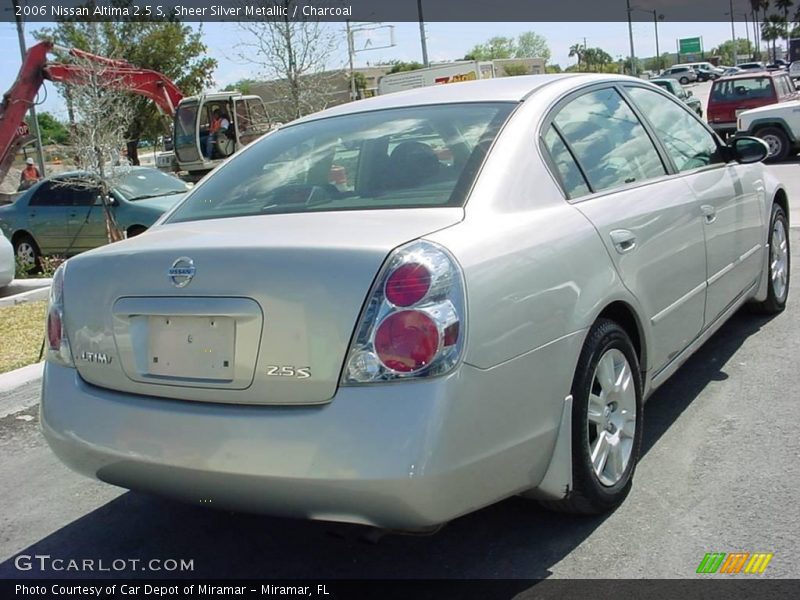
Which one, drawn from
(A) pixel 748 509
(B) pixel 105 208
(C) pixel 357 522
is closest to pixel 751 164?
(A) pixel 748 509

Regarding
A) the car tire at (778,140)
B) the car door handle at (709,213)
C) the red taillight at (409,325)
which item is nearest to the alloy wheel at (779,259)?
the car door handle at (709,213)

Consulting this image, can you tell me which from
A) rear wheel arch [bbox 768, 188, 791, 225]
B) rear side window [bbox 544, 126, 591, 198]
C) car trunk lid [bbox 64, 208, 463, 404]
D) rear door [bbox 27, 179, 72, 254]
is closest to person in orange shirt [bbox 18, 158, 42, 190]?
rear door [bbox 27, 179, 72, 254]

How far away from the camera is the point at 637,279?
11.7ft

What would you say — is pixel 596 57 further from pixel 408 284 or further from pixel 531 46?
pixel 408 284

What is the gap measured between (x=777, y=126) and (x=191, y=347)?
670 inches

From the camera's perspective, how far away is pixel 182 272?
9.37 ft

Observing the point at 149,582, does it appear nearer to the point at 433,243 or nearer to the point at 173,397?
the point at 173,397

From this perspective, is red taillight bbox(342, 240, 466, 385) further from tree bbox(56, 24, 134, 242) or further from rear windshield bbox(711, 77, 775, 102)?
rear windshield bbox(711, 77, 775, 102)

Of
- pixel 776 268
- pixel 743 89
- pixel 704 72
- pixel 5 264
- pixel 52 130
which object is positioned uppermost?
pixel 704 72

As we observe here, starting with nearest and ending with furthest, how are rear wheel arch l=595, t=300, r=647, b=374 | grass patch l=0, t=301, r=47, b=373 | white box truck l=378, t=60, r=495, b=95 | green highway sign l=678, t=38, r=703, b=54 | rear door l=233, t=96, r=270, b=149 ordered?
rear wheel arch l=595, t=300, r=647, b=374, grass patch l=0, t=301, r=47, b=373, rear door l=233, t=96, r=270, b=149, white box truck l=378, t=60, r=495, b=95, green highway sign l=678, t=38, r=703, b=54

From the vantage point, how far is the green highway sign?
10556cm

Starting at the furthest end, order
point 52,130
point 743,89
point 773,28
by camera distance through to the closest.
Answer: point 773,28 < point 52,130 < point 743,89

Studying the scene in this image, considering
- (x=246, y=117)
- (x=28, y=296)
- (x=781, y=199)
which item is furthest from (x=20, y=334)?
(x=246, y=117)

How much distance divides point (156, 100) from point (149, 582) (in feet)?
59.8
